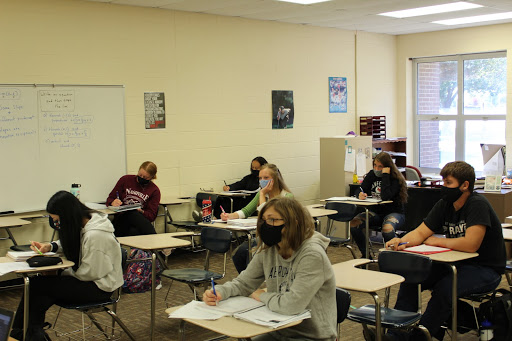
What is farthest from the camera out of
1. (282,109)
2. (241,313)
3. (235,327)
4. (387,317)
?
(282,109)

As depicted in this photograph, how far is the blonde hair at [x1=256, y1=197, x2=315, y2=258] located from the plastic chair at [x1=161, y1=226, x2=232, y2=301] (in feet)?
5.57

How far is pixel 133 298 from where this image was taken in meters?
5.94

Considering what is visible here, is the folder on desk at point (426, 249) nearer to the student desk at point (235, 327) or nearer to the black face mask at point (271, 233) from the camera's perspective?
the black face mask at point (271, 233)

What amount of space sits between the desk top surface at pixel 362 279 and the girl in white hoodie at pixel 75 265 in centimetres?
150

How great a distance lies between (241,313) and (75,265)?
1641 millimetres

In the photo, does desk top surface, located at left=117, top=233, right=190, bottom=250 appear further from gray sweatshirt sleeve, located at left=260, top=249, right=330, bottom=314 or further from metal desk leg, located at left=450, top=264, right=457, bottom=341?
metal desk leg, located at left=450, top=264, right=457, bottom=341

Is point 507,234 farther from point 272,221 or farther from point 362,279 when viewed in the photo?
point 272,221

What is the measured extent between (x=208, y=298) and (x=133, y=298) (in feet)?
10.4

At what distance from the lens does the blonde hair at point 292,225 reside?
9.84ft

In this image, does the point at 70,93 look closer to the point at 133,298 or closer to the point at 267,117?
the point at 133,298

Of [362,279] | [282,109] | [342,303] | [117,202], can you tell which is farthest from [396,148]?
[342,303]

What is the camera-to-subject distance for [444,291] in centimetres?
394

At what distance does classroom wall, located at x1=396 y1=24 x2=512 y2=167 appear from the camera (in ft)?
30.7

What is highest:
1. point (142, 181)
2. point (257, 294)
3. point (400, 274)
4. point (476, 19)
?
point (476, 19)
